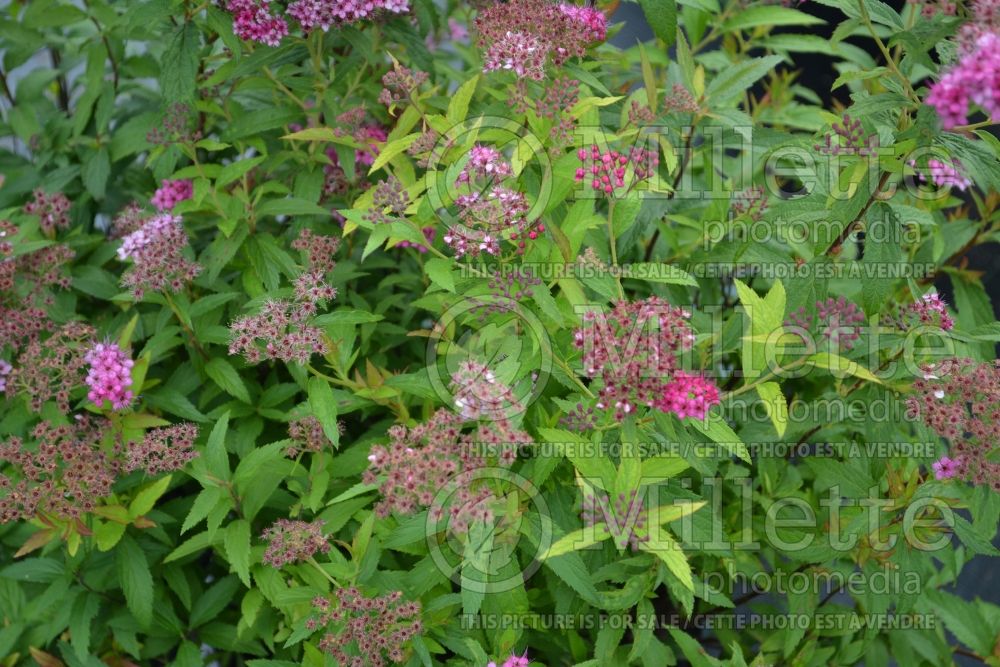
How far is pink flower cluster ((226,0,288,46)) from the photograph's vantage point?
2283 millimetres

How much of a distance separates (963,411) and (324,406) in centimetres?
125

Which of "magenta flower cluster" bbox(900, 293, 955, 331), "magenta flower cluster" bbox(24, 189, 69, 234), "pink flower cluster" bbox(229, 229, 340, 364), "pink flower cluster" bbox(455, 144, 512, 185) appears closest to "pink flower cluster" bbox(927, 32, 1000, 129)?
"magenta flower cluster" bbox(900, 293, 955, 331)

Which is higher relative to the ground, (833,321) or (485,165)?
(485,165)

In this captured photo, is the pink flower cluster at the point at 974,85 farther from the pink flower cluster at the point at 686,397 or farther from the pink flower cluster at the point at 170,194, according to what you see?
the pink flower cluster at the point at 170,194

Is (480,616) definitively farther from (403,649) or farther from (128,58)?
(128,58)

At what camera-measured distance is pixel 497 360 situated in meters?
1.94

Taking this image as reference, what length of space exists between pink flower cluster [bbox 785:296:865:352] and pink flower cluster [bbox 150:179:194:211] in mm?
1565

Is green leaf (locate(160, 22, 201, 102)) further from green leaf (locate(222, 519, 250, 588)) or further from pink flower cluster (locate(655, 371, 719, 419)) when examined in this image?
pink flower cluster (locate(655, 371, 719, 419))

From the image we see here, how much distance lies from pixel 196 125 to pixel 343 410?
3.32 feet

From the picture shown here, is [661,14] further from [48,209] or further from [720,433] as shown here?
[48,209]

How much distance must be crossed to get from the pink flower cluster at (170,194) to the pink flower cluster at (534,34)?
955 mm

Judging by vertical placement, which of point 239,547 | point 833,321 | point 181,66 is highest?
point 181,66

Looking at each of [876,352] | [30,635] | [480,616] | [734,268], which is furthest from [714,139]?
[30,635]

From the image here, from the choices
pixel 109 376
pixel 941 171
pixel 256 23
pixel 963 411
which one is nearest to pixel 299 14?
pixel 256 23
